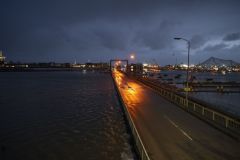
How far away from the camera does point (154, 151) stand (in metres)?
19.5

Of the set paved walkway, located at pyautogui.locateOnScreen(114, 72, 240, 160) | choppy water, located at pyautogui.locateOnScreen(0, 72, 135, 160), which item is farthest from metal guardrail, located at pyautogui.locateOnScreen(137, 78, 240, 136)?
choppy water, located at pyautogui.locateOnScreen(0, 72, 135, 160)

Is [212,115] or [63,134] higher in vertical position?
[212,115]

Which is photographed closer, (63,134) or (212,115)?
(212,115)

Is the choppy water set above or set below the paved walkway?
below

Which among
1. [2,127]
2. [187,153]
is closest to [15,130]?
[2,127]

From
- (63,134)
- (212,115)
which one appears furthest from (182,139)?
(63,134)

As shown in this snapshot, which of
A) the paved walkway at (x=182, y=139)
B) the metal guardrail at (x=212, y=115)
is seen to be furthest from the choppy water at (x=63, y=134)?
the metal guardrail at (x=212, y=115)

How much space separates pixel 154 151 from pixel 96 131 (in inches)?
645

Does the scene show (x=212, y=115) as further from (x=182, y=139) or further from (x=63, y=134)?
(x=63, y=134)

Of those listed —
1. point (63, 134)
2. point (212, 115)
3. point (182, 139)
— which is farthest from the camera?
point (63, 134)

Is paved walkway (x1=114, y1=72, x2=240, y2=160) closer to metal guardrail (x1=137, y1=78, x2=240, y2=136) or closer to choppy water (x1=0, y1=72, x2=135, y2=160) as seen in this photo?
metal guardrail (x1=137, y1=78, x2=240, y2=136)

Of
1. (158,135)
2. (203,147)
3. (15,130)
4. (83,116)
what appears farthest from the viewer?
(83,116)

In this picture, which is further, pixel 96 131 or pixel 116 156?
pixel 96 131

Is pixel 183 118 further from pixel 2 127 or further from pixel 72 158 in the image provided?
pixel 2 127
